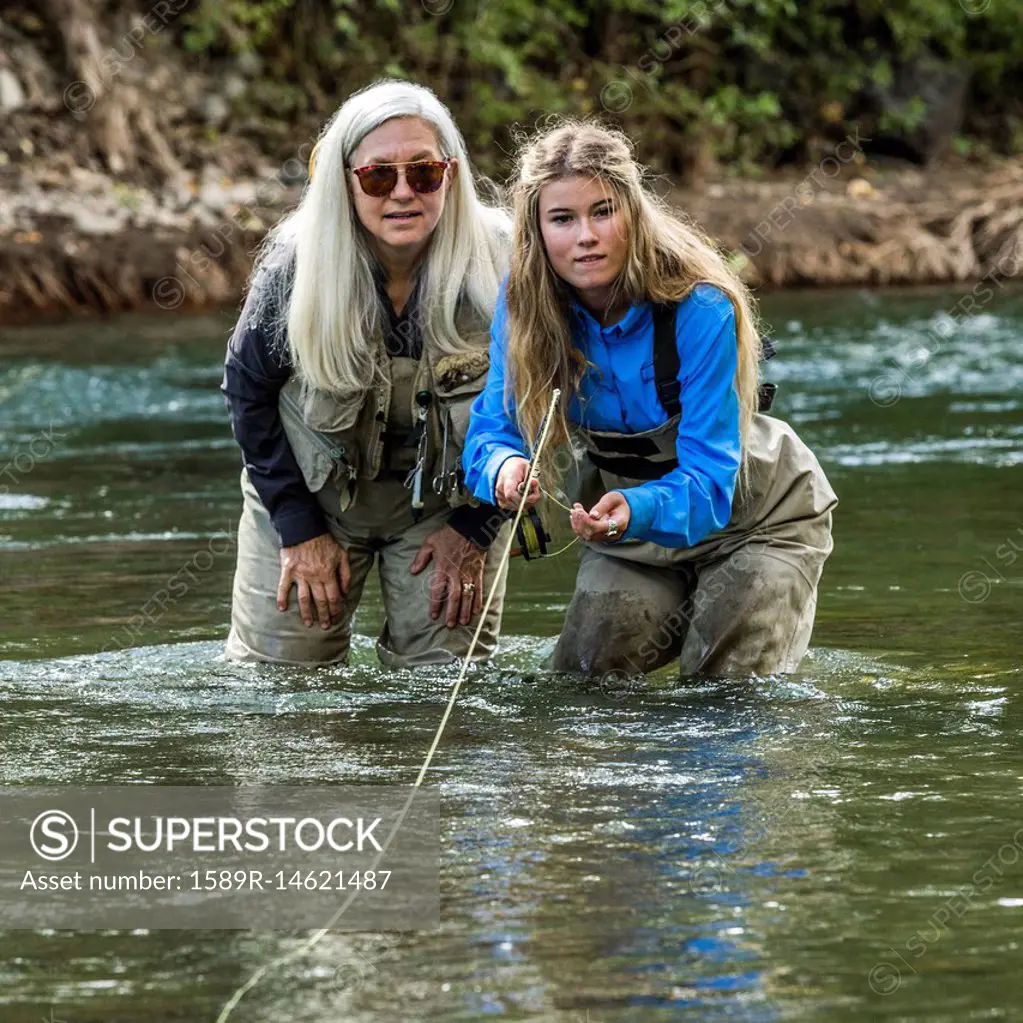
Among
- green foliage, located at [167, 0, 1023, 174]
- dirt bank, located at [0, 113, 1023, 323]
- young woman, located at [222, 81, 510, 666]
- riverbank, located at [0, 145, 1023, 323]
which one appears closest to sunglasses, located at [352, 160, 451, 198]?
young woman, located at [222, 81, 510, 666]

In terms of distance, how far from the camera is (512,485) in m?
4.63

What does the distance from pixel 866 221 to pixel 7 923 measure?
17584mm

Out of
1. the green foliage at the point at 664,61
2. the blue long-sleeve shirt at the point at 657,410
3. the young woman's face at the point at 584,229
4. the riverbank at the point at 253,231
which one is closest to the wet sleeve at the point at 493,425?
the blue long-sleeve shirt at the point at 657,410

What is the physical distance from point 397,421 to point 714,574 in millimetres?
977

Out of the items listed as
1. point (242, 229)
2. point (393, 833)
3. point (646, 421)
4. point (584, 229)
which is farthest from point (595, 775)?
point (242, 229)

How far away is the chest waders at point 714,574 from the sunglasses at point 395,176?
2.53ft

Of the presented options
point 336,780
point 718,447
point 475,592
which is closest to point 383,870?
point 336,780

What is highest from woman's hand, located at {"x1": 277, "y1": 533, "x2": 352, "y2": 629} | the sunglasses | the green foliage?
the green foliage

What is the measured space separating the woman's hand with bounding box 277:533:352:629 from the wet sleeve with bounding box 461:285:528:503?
25.2 inches

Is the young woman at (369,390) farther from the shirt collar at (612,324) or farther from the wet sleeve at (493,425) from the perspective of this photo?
the shirt collar at (612,324)

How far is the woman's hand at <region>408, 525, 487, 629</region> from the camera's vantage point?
5.41 m

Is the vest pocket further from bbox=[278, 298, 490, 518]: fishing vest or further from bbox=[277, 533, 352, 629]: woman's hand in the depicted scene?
bbox=[277, 533, 352, 629]: woman's hand

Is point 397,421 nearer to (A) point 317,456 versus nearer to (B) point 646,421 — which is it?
(A) point 317,456

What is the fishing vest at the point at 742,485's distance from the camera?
16.2 feet
